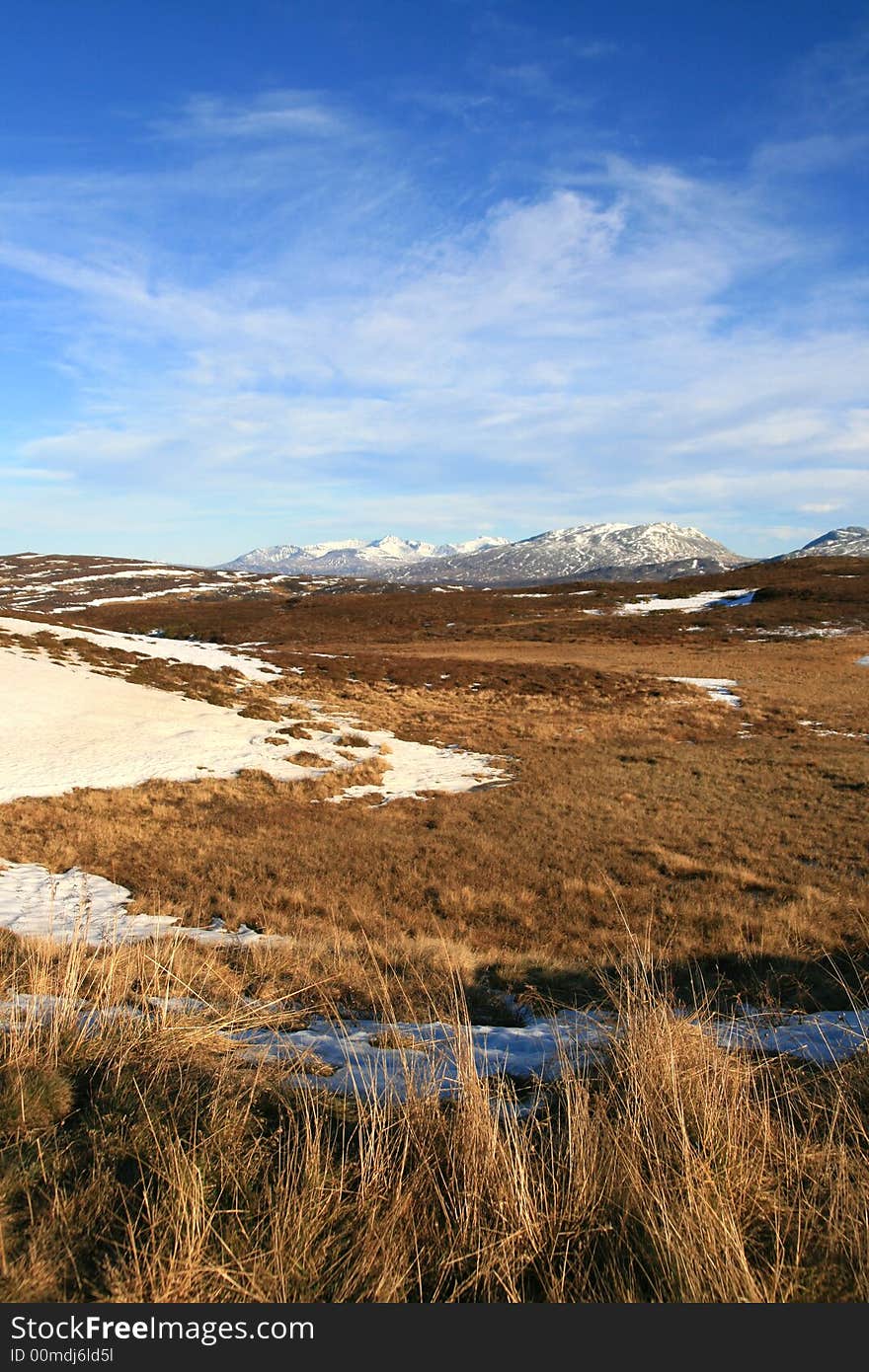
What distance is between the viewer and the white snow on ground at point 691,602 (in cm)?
7956

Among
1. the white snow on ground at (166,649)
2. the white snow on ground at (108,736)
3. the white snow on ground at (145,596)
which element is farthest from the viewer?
the white snow on ground at (145,596)

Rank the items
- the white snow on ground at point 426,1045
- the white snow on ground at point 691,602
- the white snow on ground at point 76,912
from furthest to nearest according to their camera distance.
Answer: the white snow on ground at point 691,602 < the white snow on ground at point 76,912 < the white snow on ground at point 426,1045

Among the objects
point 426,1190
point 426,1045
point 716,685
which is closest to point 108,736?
point 426,1045

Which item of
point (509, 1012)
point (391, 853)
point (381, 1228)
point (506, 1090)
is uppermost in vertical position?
point (381, 1228)

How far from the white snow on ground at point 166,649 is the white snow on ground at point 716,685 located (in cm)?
2234

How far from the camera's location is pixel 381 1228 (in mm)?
2500

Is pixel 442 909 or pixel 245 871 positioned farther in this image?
pixel 245 871

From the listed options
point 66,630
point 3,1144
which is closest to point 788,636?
point 66,630

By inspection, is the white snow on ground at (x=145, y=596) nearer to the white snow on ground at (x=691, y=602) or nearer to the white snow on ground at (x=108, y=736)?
the white snow on ground at (x=691, y=602)

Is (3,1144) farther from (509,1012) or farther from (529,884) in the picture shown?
(529,884)

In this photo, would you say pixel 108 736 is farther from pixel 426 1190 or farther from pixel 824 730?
pixel 824 730

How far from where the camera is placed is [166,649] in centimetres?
3803

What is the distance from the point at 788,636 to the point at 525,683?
111 ft

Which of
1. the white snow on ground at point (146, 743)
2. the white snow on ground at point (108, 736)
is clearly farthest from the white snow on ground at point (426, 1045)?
the white snow on ground at point (108, 736)
